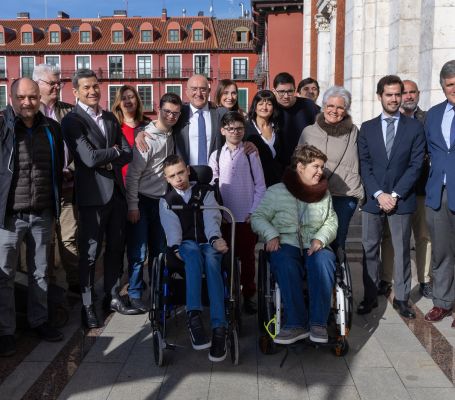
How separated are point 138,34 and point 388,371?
51238 millimetres

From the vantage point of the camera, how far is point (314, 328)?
11.9 ft

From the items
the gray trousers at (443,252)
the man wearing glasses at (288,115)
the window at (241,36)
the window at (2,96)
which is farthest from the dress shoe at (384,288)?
the window at (2,96)

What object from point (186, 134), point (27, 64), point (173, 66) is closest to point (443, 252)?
point (186, 134)

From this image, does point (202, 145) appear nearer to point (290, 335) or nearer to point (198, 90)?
point (198, 90)

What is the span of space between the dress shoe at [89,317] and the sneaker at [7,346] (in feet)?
2.05

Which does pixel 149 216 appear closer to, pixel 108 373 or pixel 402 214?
pixel 108 373

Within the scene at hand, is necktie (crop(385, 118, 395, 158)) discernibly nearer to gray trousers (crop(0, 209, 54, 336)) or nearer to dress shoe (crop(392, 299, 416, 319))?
dress shoe (crop(392, 299, 416, 319))

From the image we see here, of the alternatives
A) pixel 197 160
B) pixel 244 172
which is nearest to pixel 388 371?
pixel 244 172

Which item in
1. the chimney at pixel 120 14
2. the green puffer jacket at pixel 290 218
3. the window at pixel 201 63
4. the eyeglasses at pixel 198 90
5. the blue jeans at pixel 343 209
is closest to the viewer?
the green puffer jacket at pixel 290 218

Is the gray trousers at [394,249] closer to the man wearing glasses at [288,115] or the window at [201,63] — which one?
the man wearing glasses at [288,115]

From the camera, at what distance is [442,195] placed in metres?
4.25

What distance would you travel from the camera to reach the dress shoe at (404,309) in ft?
14.7

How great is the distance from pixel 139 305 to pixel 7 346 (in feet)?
3.78

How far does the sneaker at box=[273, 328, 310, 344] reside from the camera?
357 centimetres
